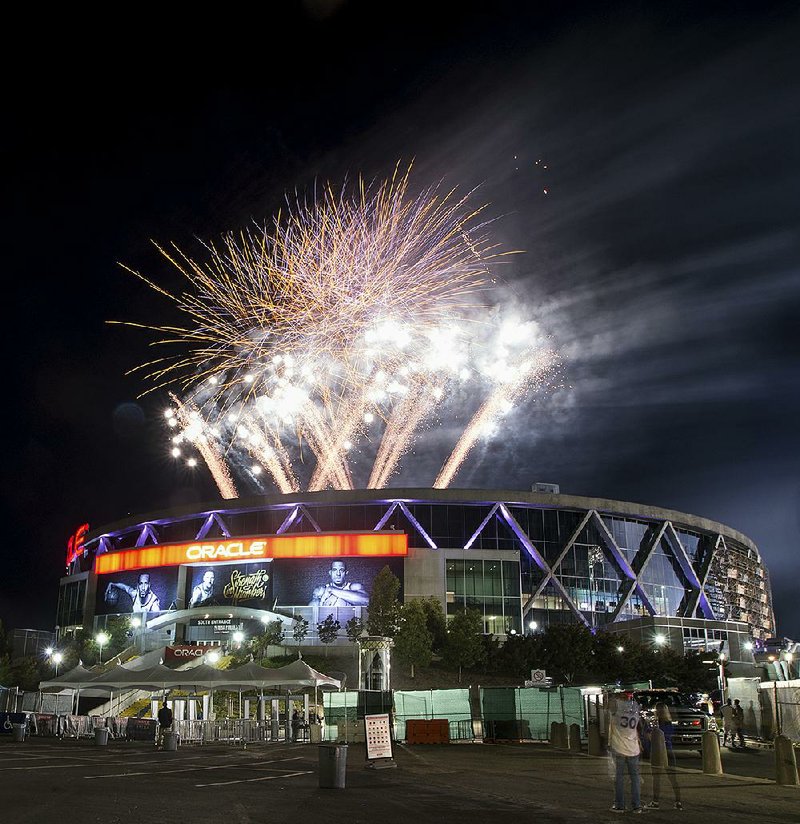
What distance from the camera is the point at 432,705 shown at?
39156 mm

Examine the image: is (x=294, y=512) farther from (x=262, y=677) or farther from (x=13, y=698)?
(x=262, y=677)

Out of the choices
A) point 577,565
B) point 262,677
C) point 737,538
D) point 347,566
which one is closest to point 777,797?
point 262,677

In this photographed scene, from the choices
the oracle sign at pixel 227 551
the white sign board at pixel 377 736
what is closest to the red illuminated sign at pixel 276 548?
the oracle sign at pixel 227 551

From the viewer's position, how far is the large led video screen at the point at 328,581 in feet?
229

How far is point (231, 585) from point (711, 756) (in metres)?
57.6

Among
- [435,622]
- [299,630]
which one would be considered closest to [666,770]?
[435,622]

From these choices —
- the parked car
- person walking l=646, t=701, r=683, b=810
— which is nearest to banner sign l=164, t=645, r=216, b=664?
the parked car

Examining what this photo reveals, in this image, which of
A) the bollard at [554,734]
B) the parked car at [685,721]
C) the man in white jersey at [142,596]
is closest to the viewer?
the parked car at [685,721]

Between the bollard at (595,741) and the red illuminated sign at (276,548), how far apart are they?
140 ft

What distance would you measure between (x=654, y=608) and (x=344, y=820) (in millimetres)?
72903

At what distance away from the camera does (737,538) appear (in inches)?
3696

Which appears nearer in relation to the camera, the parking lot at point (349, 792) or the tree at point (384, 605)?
the parking lot at point (349, 792)

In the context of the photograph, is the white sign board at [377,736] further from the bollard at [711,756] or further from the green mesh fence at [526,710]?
the green mesh fence at [526,710]

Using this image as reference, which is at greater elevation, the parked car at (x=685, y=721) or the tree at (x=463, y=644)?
the tree at (x=463, y=644)
